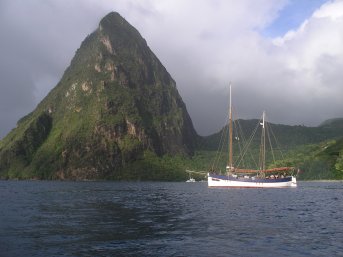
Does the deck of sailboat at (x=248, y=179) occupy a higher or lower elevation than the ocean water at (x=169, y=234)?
higher

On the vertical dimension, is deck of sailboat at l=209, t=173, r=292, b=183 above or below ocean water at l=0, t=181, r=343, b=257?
above

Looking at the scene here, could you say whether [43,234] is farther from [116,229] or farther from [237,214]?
[237,214]

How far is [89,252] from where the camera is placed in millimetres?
32969

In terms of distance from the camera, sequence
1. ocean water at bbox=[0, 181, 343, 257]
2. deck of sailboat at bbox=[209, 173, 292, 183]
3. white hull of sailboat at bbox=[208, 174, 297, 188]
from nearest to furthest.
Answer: ocean water at bbox=[0, 181, 343, 257], deck of sailboat at bbox=[209, 173, 292, 183], white hull of sailboat at bbox=[208, 174, 297, 188]

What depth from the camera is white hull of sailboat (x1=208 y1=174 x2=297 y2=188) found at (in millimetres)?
167750

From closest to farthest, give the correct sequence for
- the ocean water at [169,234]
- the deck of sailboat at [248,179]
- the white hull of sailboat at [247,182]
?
the ocean water at [169,234]
the deck of sailboat at [248,179]
the white hull of sailboat at [247,182]

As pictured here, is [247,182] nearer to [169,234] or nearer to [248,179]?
[248,179]

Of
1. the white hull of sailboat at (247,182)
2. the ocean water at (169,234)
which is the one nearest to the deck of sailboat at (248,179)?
the white hull of sailboat at (247,182)

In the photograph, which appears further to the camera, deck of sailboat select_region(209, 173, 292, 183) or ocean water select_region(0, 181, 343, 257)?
deck of sailboat select_region(209, 173, 292, 183)

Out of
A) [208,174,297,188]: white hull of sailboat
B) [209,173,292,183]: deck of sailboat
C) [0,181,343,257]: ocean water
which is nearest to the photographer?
[0,181,343,257]: ocean water

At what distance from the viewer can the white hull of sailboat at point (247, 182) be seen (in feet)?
550

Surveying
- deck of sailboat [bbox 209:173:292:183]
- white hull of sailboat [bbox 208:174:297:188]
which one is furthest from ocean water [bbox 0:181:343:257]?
white hull of sailboat [bbox 208:174:297:188]

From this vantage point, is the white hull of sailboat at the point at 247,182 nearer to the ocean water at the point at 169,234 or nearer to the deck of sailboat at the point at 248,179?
the deck of sailboat at the point at 248,179

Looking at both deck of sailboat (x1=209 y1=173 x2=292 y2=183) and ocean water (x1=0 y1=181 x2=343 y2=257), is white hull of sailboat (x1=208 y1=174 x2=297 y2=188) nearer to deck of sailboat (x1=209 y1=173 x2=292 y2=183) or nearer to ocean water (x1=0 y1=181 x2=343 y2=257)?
deck of sailboat (x1=209 y1=173 x2=292 y2=183)
